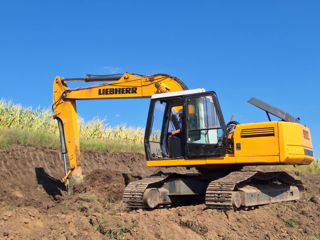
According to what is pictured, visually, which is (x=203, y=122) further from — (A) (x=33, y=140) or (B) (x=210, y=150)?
(A) (x=33, y=140)

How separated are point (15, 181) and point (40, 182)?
0.73 m

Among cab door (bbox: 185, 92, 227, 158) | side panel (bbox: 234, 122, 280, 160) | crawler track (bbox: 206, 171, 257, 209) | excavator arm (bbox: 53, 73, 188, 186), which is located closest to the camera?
crawler track (bbox: 206, 171, 257, 209)

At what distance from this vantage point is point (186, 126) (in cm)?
875

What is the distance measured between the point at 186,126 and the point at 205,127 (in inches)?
16.7

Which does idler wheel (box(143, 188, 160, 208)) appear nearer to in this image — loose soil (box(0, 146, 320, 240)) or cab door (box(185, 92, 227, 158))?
loose soil (box(0, 146, 320, 240))

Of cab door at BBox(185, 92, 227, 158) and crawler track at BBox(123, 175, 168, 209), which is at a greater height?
cab door at BBox(185, 92, 227, 158)

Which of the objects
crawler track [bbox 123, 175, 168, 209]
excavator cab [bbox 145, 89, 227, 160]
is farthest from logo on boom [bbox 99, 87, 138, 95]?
crawler track [bbox 123, 175, 168, 209]

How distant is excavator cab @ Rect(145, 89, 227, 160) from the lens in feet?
28.3

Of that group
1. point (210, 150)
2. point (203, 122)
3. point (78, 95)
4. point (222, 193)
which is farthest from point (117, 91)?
point (222, 193)

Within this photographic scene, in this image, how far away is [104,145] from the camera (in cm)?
1619

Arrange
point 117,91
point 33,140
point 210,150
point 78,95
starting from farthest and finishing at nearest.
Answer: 1. point 33,140
2. point 78,95
3. point 117,91
4. point 210,150

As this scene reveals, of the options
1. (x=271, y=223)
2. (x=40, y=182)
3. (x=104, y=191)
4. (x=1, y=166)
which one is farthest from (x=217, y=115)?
(x=1, y=166)

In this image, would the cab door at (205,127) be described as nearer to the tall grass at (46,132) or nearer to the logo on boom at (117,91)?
the logo on boom at (117,91)

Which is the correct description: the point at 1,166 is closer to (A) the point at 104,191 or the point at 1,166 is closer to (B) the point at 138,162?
(A) the point at 104,191
